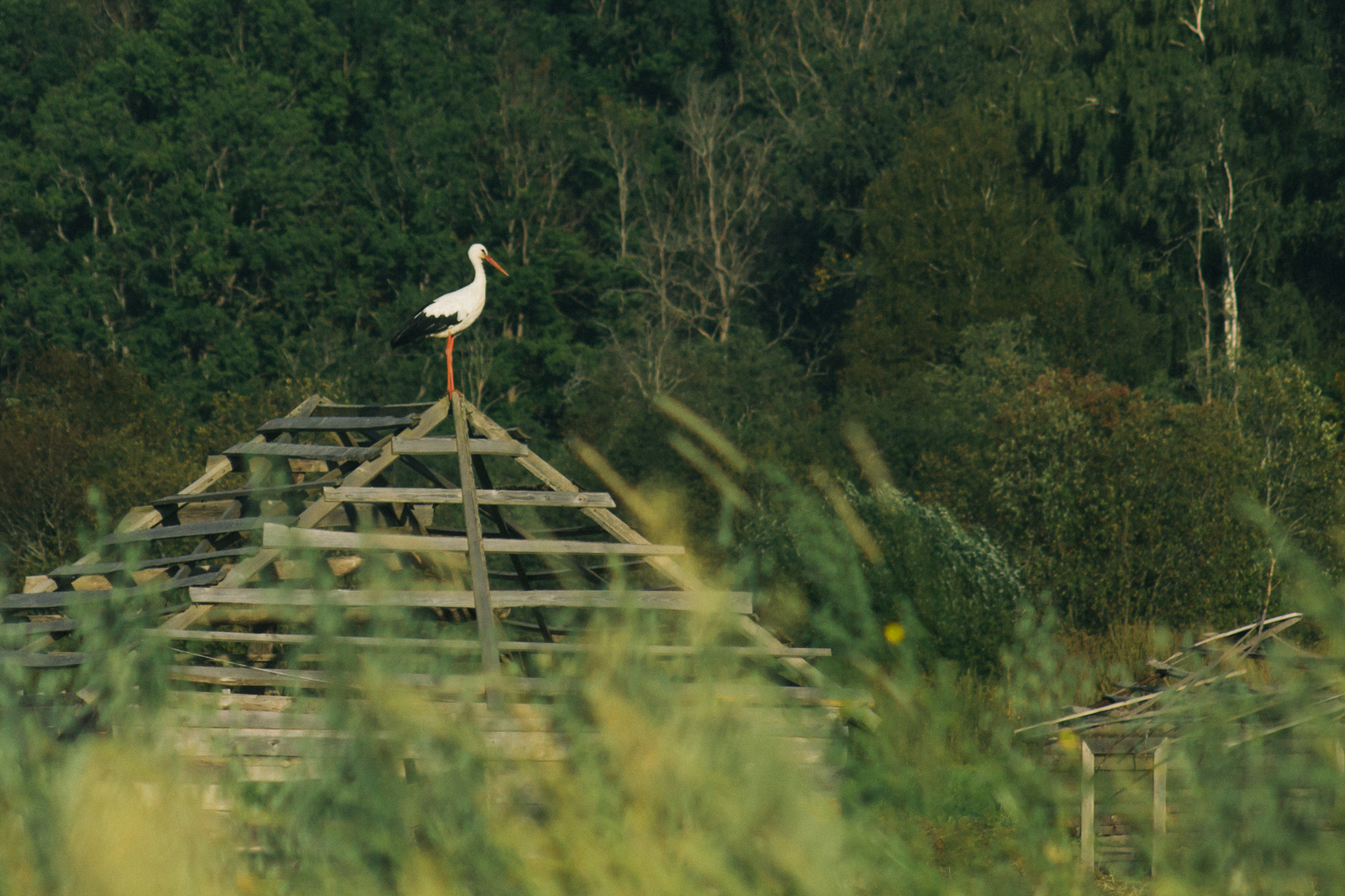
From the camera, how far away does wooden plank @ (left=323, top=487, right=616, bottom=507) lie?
884 cm

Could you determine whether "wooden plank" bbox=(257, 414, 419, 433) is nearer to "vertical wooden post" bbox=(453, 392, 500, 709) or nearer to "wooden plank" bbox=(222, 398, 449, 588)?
"wooden plank" bbox=(222, 398, 449, 588)

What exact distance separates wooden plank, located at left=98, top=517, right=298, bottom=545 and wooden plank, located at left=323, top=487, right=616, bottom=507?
64cm

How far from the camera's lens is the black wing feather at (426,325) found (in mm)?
11047

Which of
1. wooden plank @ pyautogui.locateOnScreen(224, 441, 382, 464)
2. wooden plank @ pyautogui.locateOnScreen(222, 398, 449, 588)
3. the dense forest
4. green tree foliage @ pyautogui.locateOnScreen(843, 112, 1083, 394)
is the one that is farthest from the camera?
green tree foliage @ pyautogui.locateOnScreen(843, 112, 1083, 394)

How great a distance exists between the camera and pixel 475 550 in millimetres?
8984

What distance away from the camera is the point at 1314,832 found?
2.30 metres

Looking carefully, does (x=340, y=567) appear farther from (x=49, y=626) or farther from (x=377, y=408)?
(x=49, y=626)

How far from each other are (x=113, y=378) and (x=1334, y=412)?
2320cm

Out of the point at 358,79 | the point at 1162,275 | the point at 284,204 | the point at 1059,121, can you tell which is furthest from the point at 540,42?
the point at 1162,275

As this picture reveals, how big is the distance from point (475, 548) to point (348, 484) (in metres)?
0.87

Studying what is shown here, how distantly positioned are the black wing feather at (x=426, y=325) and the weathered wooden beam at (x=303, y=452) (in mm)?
1119

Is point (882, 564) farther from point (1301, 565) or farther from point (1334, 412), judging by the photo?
point (1334, 412)

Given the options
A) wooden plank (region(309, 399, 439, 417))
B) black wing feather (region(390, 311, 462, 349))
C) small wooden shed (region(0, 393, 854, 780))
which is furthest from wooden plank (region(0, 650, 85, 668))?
black wing feather (region(390, 311, 462, 349))

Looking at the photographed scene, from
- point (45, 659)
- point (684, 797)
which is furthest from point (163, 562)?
point (684, 797)
